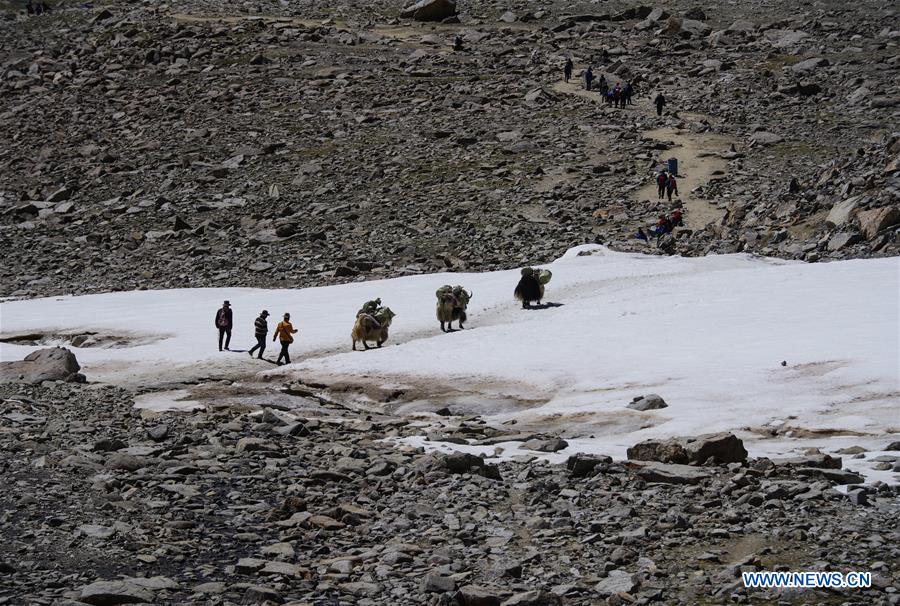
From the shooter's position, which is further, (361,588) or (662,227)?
(662,227)

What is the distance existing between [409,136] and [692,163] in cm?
1481

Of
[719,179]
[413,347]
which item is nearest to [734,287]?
[413,347]

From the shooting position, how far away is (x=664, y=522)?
1298 centimetres

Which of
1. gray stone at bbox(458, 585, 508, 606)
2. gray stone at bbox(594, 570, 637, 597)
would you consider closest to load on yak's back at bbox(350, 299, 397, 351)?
gray stone at bbox(594, 570, 637, 597)

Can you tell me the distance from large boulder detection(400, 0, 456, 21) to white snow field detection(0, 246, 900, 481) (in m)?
46.1

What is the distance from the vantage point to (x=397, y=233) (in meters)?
48.2

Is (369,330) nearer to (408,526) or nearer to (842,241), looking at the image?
(408,526)

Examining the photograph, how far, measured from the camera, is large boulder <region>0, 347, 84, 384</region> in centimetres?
2467

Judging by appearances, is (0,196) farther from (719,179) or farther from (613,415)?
(613,415)

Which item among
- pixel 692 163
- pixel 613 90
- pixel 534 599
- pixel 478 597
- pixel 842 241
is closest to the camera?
pixel 534 599

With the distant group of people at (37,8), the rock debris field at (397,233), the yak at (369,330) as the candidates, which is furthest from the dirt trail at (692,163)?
the distant group of people at (37,8)

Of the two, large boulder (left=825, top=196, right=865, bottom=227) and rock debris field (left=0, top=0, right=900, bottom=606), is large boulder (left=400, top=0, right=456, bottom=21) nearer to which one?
rock debris field (left=0, top=0, right=900, bottom=606)

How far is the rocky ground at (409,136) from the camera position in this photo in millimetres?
45281

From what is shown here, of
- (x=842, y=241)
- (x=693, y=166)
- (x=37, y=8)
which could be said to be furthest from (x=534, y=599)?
(x=37, y=8)
